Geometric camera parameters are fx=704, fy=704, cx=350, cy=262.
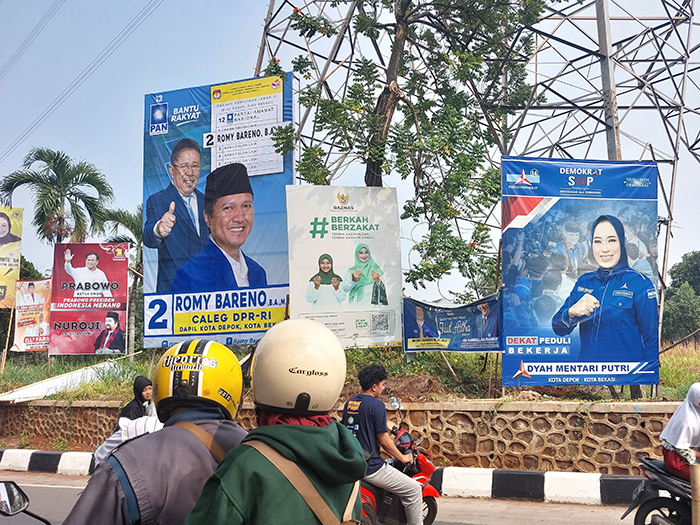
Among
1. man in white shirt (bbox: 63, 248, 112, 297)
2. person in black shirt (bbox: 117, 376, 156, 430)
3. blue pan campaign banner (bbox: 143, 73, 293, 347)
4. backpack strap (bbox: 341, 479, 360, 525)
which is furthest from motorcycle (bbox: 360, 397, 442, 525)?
man in white shirt (bbox: 63, 248, 112, 297)

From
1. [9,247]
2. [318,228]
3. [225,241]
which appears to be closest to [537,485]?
[318,228]

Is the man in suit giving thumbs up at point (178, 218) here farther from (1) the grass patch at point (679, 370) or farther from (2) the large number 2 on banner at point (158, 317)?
(1) the grass patch at point (679, 370)

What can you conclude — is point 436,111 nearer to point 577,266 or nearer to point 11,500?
point 577,266

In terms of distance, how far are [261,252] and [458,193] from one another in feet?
12.4

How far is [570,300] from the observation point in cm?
921

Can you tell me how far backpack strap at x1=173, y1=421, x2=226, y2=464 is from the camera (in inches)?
86.8

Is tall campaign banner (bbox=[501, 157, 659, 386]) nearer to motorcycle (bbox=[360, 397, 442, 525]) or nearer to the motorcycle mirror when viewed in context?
motorcycle (bbox=[360, 397, 442, 525])

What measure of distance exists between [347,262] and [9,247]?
1446 centimetres

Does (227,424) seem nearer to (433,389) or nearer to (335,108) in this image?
(433,389)

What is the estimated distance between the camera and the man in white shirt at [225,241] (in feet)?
41.7

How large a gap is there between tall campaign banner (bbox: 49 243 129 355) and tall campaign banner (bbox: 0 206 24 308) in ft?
18.9

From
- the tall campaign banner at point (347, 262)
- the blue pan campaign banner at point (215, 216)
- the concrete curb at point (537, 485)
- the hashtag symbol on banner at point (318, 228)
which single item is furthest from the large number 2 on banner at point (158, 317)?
the concrete curb at point (537, 485)

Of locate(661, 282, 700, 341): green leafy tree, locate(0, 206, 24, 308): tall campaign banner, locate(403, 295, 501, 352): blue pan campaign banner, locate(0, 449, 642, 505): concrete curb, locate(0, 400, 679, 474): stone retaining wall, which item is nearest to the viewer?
locate(0, 449, 642, 505): concrete curb

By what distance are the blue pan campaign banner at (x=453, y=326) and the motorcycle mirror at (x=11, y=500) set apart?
7486mm
